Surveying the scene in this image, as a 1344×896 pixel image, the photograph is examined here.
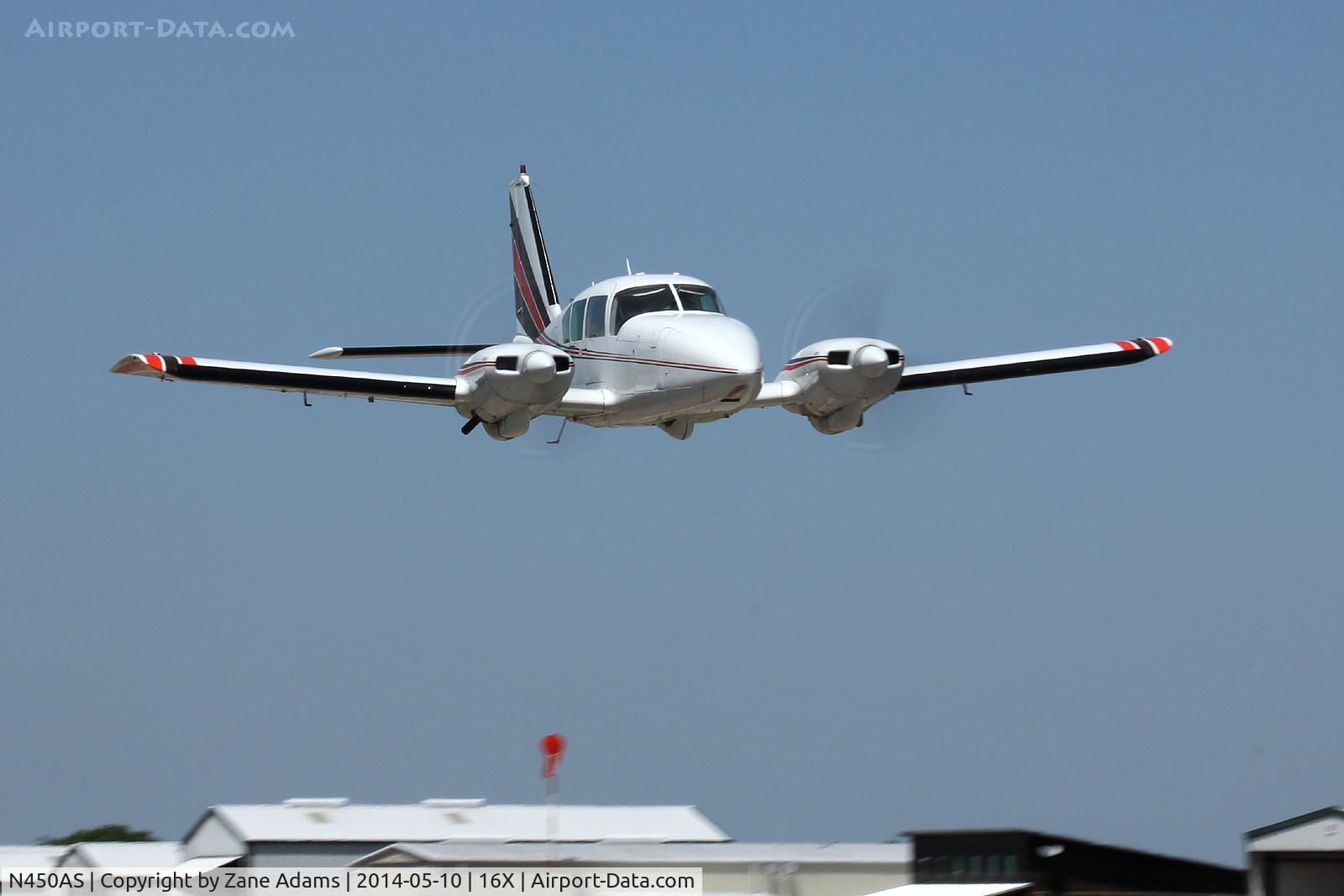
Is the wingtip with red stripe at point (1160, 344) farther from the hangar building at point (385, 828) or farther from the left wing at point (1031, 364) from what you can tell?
the hangar building at point (385, 828)

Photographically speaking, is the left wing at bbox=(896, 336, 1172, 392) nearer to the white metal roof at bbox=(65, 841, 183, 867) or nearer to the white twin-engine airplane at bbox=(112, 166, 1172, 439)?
the white twin-engine airplane at bbox=(112, 166, 1172, 439)

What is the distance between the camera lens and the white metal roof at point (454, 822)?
37.6 metres

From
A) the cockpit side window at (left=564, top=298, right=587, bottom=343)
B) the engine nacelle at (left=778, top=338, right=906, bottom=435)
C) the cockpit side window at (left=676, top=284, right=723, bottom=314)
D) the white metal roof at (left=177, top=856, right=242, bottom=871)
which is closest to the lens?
the cockpit side window at (left=676, top=284, right=723, bottom=314)

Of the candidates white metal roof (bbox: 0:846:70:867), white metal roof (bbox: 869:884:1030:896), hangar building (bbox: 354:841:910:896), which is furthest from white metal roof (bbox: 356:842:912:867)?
white metal roof (bbox: 0:846:70:867)

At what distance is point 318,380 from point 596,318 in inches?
159

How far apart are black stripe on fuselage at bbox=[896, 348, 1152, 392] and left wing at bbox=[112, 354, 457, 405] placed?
6892 millimetres

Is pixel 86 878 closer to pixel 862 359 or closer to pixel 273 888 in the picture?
pixel 273 888

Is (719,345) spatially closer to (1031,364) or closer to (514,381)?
(514,381)

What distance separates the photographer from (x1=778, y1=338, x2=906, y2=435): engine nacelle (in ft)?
85.0

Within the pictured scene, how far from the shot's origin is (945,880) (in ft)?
86.3

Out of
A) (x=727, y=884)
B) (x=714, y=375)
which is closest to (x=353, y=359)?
(x=714, y=375)

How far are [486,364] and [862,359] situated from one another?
534 cm

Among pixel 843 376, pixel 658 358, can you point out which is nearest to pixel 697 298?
pixel 658 358

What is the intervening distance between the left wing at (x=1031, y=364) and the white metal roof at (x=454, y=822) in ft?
48.9
